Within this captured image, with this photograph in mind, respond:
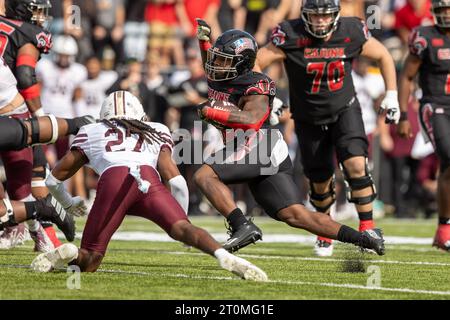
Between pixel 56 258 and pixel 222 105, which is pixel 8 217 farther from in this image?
pixel 222 105

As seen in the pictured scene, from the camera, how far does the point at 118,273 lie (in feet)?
20.6

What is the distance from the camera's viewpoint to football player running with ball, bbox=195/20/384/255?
6551mm

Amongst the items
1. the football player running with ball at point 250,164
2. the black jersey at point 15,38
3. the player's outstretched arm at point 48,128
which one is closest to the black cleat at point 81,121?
the player's outstretched arm at point 48,128

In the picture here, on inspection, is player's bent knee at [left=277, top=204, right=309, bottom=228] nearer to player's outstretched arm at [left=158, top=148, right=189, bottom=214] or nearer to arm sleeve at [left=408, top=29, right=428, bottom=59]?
player's outstretched arm at [left=158, top=148, right=189, bottom=214]

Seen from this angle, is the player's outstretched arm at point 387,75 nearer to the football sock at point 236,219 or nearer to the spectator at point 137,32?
the football sock at point 236,219

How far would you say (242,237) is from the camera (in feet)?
21.1

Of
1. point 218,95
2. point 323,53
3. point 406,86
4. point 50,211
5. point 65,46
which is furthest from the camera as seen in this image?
point 65,46

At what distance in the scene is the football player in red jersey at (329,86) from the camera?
8.05 meters

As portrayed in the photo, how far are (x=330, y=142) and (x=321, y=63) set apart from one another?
0.65 metres

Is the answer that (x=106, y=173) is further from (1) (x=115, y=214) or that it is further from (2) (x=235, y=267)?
(2) (x=235, y=267)

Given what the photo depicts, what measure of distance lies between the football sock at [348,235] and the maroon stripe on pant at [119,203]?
1.12 metres

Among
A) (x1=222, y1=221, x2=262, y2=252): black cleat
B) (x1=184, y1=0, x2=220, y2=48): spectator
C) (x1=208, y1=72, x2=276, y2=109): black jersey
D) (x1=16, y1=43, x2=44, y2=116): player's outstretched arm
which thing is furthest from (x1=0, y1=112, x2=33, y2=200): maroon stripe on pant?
(x1=184, y1=0, x2=220, y2=48): spectator

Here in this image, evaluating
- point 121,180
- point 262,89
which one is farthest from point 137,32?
point 121,180

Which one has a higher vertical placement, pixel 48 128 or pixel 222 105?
pixel 222 105
